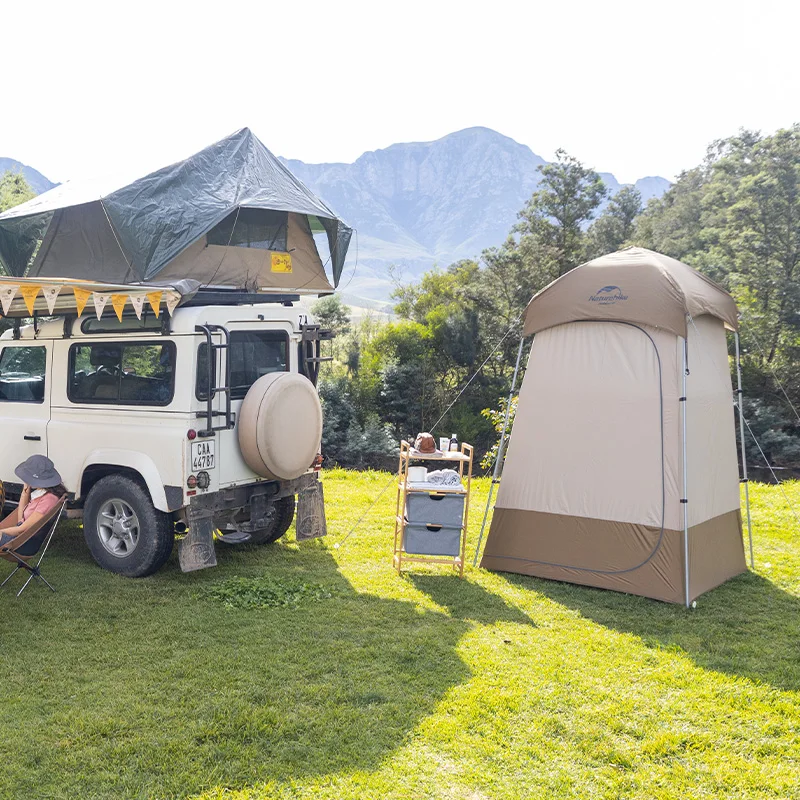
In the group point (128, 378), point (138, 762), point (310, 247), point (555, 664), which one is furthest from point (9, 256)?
point (555, 664)

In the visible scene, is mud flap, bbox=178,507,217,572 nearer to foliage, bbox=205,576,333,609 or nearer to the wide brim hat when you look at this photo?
foliage, bbox=205,576,333,609

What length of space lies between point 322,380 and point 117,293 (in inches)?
725

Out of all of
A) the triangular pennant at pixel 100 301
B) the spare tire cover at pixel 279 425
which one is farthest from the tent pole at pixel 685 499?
the triangular pennant at pixel 100 301

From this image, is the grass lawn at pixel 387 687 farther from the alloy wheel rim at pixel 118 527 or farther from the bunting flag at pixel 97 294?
the bunting flag at pixel 97 294

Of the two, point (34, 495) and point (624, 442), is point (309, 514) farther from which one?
point (624, 442)

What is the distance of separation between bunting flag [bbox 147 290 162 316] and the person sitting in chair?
5.07 feet

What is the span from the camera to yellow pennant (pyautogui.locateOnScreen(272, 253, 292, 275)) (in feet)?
24.2

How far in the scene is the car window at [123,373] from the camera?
6.10 metres

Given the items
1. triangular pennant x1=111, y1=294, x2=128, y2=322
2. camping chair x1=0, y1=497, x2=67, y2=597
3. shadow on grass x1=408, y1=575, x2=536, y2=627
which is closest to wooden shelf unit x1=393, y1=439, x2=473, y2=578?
shadow on grass x1=408, y1=575, x2=536, y2=627

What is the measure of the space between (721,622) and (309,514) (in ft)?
11.3

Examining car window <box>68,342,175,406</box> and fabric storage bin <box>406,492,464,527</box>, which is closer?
car window <box>68,342,175,406</box>

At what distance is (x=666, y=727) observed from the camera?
4.09 meters

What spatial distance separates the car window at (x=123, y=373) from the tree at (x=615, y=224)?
30.7 metres

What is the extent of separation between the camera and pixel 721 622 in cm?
564
